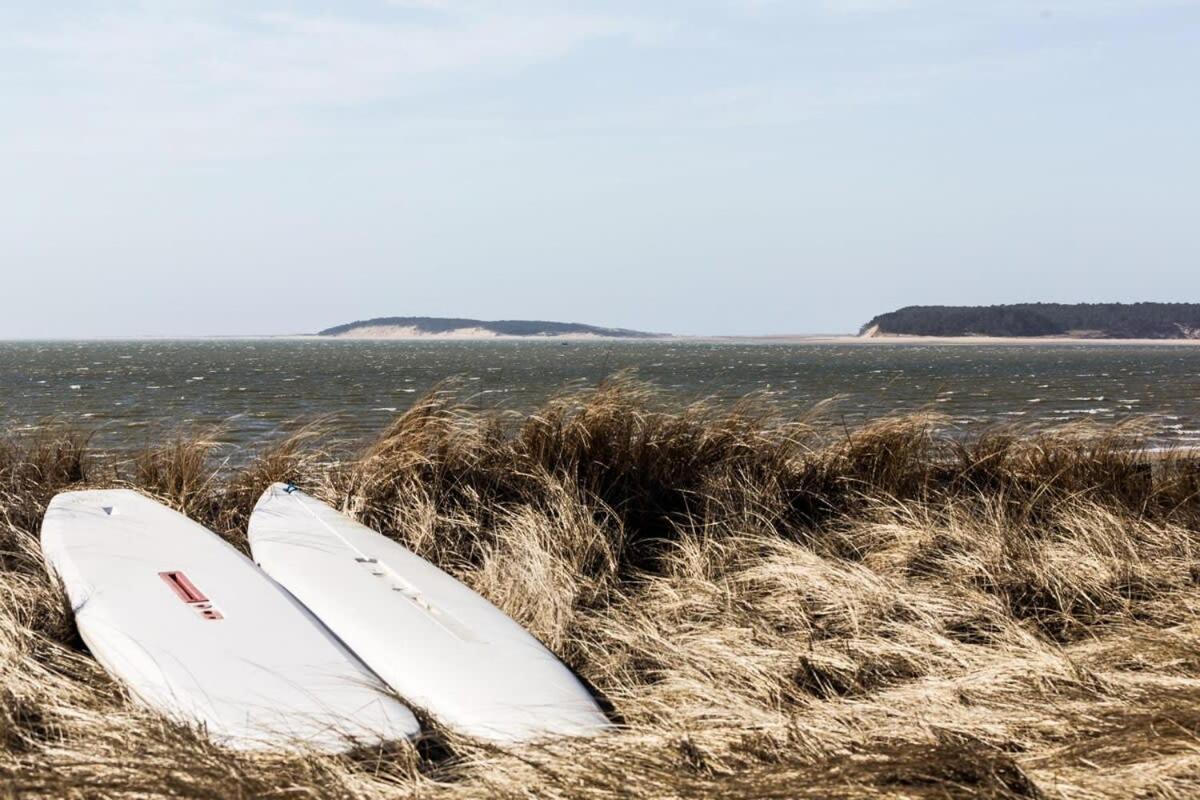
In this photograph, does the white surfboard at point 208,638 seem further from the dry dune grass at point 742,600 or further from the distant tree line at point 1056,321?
the distant tree line at point 1056,321

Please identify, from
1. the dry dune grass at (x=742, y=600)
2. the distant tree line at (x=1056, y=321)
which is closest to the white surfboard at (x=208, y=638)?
the dry dune grass at (x=742, y=600)

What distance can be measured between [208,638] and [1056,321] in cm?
19996

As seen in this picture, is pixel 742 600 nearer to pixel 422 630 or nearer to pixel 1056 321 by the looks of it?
pixel 422 630

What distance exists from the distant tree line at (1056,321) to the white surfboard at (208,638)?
188870 mm

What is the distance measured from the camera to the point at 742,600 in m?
4.91

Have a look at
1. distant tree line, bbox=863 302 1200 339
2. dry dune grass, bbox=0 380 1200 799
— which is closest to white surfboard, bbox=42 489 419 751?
dry dune grass, bbox=0 380 1200 799

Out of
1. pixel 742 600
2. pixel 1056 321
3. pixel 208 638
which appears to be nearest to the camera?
pixel 208 638

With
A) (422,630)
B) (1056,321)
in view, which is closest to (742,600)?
(422,630)

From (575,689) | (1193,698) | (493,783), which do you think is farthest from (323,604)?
(1193,698)

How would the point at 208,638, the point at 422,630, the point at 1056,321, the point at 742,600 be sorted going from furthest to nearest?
the point at 1056,321, the point at 742,600, the point at 422,630, the point at 208,638

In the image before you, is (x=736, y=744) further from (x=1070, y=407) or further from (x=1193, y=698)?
(x=1070, y=407)

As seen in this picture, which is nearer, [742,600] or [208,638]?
[208,638]

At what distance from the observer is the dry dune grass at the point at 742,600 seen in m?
3.04

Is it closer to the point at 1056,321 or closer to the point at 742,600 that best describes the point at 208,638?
the point at 742,600
